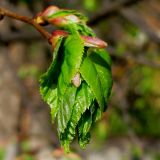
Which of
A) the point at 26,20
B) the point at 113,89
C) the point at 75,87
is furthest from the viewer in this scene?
the point at 113,89

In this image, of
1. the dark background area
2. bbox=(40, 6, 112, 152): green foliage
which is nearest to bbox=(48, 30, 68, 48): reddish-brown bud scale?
bbox=(40, 6, 112, 152): green foliage

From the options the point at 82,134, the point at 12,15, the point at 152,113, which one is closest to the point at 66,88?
the point at 82,134

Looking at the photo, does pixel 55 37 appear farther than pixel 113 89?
No

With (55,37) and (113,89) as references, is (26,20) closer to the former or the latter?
(55,37)

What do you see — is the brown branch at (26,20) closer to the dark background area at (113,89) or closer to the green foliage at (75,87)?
the green foliage at (75,87)

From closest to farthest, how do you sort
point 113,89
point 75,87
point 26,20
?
point 75,87
point 26,20
point 113,89

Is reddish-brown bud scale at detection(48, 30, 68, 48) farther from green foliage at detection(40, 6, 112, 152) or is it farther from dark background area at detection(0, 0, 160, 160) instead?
dark background area at detection(0, 0, 160, 160)

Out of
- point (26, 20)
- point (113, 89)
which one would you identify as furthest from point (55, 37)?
point (113, 89)
